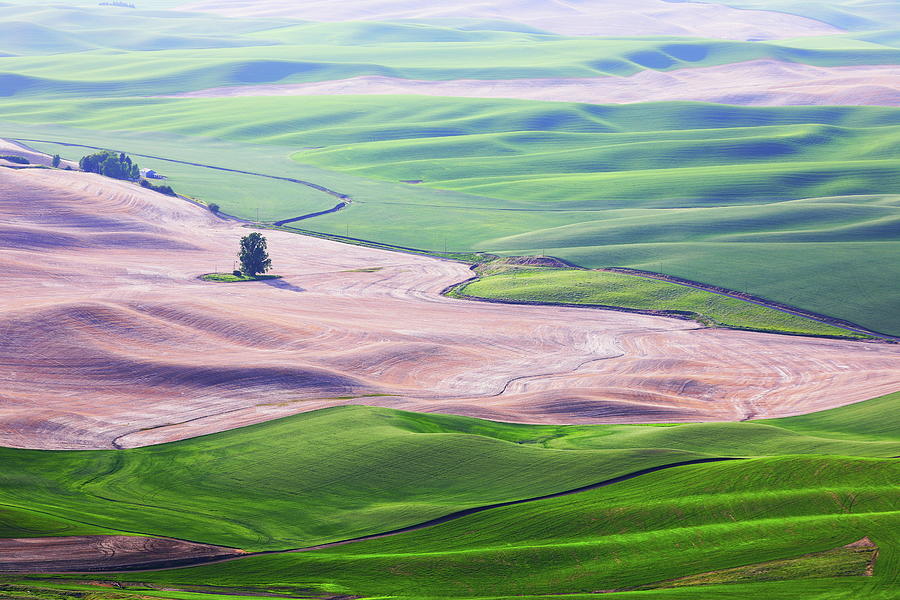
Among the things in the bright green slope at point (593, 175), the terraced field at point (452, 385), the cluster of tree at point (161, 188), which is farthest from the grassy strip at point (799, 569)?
the cluster of tree at point (161, 188)

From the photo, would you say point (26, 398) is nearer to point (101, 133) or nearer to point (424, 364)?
point (424, 364)

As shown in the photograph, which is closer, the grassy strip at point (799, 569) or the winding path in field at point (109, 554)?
the grassy strip at point (799, 569)

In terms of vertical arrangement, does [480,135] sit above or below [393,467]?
above

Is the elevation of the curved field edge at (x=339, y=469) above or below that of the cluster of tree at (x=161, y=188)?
below

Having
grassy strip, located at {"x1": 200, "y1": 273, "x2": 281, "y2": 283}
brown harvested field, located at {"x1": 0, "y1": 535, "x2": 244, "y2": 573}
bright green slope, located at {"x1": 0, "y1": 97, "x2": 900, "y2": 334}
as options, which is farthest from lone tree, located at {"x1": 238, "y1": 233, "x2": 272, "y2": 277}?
brown harvested field, located at {"x1": 0, "y1": 535, "x2": 244, "y2": 573}

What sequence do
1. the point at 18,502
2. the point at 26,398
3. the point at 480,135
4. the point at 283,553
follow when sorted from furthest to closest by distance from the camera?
the point at 480,135 < the point at 26,398 < the point at 18,502 < the point at 283,553

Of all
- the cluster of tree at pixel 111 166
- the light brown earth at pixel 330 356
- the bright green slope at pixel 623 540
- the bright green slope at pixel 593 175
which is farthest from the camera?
the cluster of tree at pixel 111 166

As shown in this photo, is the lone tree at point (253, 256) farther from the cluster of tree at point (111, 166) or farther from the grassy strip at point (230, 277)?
the cluster of tree at point (111, 166)

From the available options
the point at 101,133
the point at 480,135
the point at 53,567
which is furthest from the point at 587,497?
the point at 101,133
